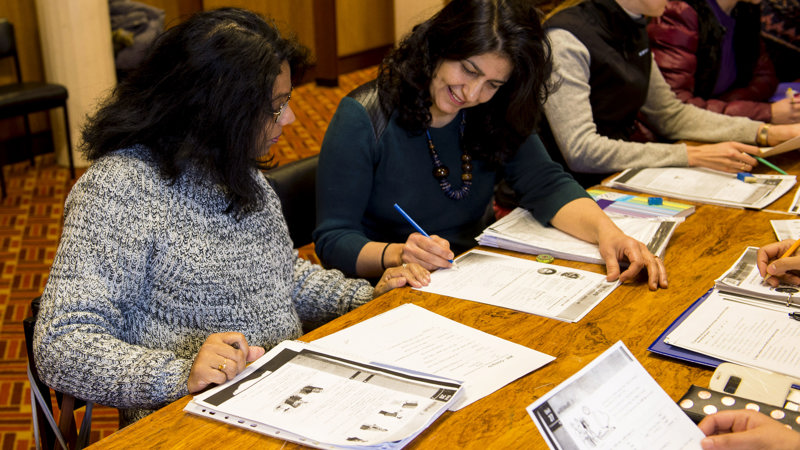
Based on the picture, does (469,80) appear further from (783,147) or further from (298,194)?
(783,147)

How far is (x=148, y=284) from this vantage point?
1406 mm

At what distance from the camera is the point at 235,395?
1.20 meters

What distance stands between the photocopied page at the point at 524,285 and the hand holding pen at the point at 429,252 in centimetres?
3

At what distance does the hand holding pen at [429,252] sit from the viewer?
66.7 inches

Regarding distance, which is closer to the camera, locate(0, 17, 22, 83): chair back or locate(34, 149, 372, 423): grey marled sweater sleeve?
locate(34, 149, 372, 423): grey marled sweater sleeve

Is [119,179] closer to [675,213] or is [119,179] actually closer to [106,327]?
[106,327]

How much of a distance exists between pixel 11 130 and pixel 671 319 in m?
4.91

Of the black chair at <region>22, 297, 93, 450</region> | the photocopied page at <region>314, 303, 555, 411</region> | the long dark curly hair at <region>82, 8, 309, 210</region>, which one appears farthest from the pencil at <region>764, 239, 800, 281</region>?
the black chair at <region>22, 297, 93, 450</region>

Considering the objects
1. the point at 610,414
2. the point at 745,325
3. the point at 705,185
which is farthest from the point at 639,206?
the point at 610,414

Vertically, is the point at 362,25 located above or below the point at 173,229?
below

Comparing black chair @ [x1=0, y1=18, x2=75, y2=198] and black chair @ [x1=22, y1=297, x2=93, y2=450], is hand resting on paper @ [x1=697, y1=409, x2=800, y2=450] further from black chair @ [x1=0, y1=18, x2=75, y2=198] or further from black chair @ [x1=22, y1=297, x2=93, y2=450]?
black chair @ [x1=0, y1=18, x2=75, y2=198]

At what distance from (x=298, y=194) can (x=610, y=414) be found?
114cm

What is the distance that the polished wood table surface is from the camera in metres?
1.13

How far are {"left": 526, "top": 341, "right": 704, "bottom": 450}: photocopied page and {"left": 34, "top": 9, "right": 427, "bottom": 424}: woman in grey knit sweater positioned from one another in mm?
507
